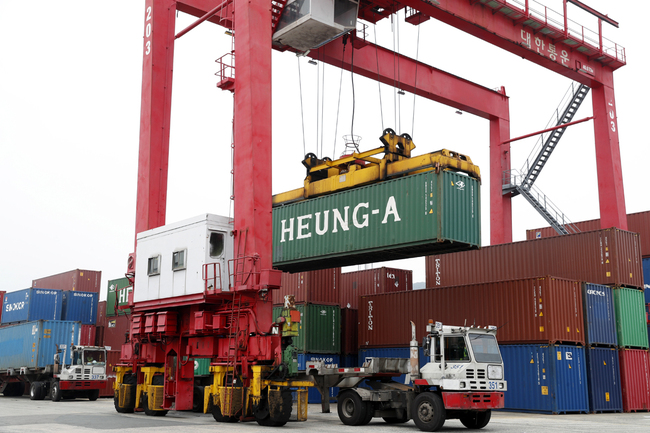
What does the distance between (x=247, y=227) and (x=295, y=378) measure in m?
3.79

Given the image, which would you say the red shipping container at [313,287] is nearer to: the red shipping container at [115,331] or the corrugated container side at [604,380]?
the corrugated container side at [604,380]

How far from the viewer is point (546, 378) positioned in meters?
18.1

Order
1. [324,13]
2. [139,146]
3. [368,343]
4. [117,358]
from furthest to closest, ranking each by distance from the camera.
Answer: [117,358] < [368,343] < [139,146] < [324,13]

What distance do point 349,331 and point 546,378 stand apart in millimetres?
8792

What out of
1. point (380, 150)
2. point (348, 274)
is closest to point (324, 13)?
point (380, 150)

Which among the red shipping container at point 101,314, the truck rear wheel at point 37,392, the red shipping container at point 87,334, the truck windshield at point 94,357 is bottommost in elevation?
the truck rear wheel at point 37,392

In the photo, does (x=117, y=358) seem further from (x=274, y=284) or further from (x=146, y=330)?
(x=274, y=284)

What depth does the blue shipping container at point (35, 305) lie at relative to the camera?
97.1 feet

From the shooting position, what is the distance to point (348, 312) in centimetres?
2531

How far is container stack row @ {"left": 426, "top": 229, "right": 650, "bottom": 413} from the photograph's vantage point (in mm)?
18328

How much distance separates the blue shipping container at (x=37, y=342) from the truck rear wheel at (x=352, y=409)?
15894 mm

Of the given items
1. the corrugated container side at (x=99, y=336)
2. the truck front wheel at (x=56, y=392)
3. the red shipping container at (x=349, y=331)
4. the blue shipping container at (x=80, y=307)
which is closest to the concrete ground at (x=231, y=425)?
the red shipping container at (x=349, y=331)

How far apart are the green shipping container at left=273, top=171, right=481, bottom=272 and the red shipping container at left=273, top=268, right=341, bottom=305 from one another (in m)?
2.75

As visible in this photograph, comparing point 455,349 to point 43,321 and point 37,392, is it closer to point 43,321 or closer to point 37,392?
point 37,392
